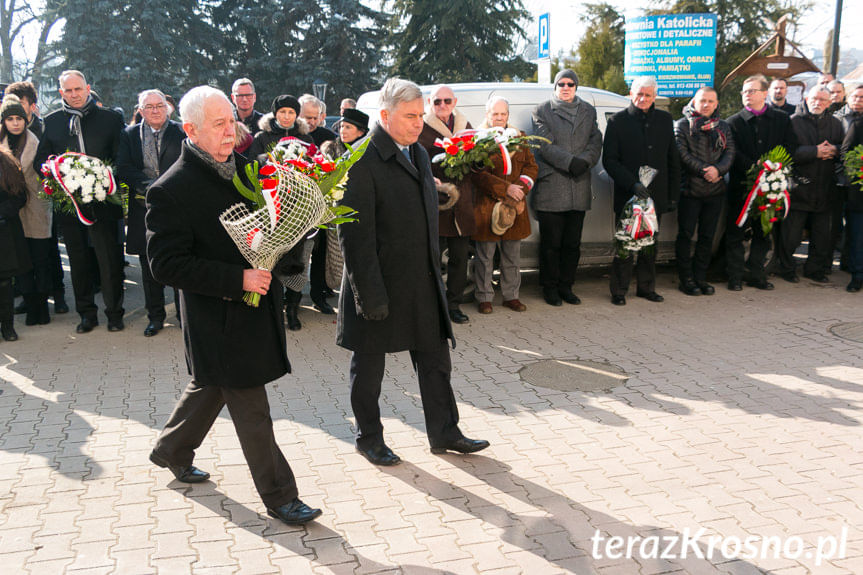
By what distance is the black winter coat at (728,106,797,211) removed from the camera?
8.76 m

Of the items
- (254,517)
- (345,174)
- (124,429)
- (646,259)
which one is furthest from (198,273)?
(646,259)

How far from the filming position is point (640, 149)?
816cm

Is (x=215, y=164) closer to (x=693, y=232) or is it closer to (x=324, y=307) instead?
(x=324, y=307)

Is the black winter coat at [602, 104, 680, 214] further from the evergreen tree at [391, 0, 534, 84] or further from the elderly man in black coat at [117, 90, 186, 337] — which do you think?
the evergreen tree at [391, 0, 534, 84]

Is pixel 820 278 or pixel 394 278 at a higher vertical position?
pixel 394 278

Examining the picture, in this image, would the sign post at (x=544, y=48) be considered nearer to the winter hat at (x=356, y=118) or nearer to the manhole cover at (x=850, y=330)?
the winter hat at (x=356, y=118)

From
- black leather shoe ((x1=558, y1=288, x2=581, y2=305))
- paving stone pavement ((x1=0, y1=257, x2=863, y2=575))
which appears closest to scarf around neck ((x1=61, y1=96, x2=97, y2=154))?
paving stone pavement ((x1=0, y1=257, x2=863, y2=575))

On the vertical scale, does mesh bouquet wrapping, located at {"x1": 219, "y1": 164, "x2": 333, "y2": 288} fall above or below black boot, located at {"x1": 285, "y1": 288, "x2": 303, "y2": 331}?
above

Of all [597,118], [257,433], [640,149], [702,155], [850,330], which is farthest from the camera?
[597,118]

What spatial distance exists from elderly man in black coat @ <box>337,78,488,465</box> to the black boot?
10.6ft

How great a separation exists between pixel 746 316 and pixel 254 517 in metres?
5.85

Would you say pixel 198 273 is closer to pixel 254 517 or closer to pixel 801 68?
pixel 254 517

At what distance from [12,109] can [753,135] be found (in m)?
8.07

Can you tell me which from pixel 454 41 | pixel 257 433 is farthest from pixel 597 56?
pixel 257 433
